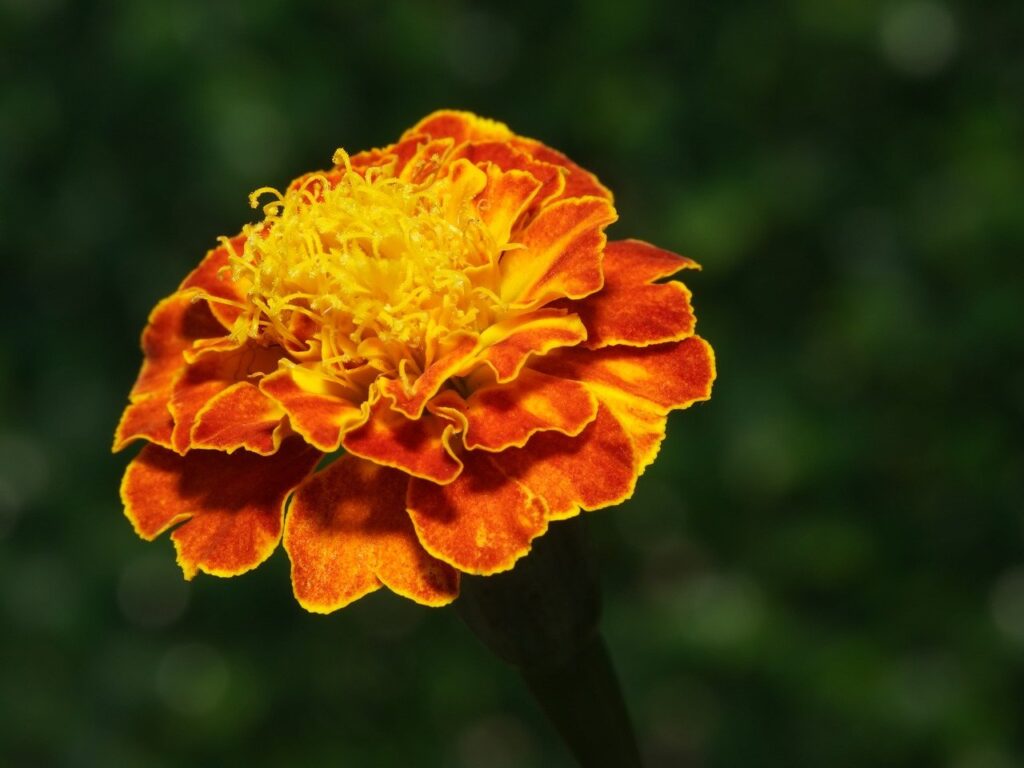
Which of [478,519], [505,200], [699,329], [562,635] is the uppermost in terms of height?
[505,200]

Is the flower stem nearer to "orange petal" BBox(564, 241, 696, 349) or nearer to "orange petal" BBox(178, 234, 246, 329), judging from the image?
"orange petal" BBox(564, 241, 696, 349)

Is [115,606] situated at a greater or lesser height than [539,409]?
lesser

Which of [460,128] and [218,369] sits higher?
[460,128]

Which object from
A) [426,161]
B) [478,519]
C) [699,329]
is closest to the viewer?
[478,519]

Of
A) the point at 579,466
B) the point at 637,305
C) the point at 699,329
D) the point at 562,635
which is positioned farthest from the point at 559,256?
the point at 699,329

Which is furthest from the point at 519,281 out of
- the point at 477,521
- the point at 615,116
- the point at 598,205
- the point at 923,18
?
the point at 923,18

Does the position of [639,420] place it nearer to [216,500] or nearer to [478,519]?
[478,519]

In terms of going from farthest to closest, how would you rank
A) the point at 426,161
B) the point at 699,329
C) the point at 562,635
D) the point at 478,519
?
the point at 699,329 → the point at 426,161 → the point at 562,635 → the point at 478,519

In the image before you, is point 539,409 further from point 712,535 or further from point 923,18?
point 923,18
